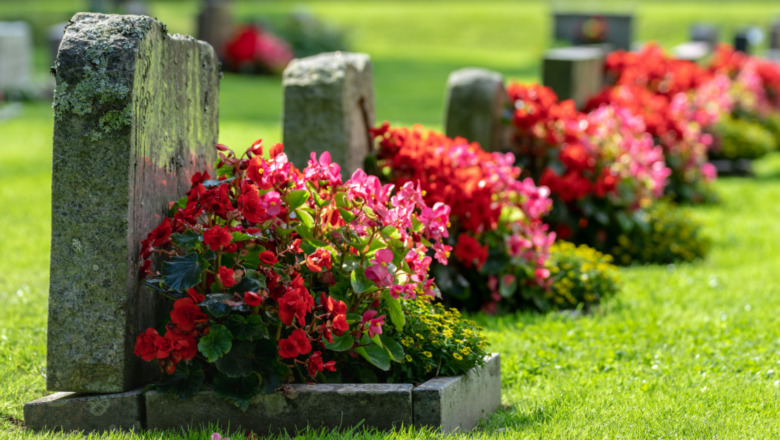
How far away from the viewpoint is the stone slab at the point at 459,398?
327 centimetres

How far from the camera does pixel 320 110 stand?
4883 mm

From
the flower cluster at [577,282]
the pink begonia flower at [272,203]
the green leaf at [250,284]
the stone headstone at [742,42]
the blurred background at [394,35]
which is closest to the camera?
the green leaf at [250,284]

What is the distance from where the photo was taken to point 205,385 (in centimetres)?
333

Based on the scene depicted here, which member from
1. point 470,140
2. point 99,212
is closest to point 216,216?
point 99,212

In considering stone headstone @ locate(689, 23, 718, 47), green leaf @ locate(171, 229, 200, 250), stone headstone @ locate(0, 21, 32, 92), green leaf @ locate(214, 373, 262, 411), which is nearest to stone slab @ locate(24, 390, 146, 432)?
green leaf @ locate(214, 373, 262, 411)

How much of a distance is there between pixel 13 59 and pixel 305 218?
42.6 feet

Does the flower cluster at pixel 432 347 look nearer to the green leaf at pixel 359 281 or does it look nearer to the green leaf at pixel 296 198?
the green leaf at pixel 359 281

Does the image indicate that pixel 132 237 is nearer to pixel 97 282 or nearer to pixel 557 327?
pixel 97 282

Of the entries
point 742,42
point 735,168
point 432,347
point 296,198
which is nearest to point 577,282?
point 432,347

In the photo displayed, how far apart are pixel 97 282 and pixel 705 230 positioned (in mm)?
6044

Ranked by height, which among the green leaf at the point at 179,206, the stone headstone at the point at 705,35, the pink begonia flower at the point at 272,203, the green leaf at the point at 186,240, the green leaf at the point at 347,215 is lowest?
the green leaf at the point at 186,240

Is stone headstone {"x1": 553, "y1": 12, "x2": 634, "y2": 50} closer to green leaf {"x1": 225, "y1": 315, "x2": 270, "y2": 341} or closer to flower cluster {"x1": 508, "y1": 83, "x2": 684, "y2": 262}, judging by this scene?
flower cluster {"x1": 508, "y1": 83, "x2": 684, "y2": 262}

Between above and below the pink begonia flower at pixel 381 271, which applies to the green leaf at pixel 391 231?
above

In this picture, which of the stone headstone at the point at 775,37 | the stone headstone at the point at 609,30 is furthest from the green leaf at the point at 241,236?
the stone headstone at the point at 775,37
